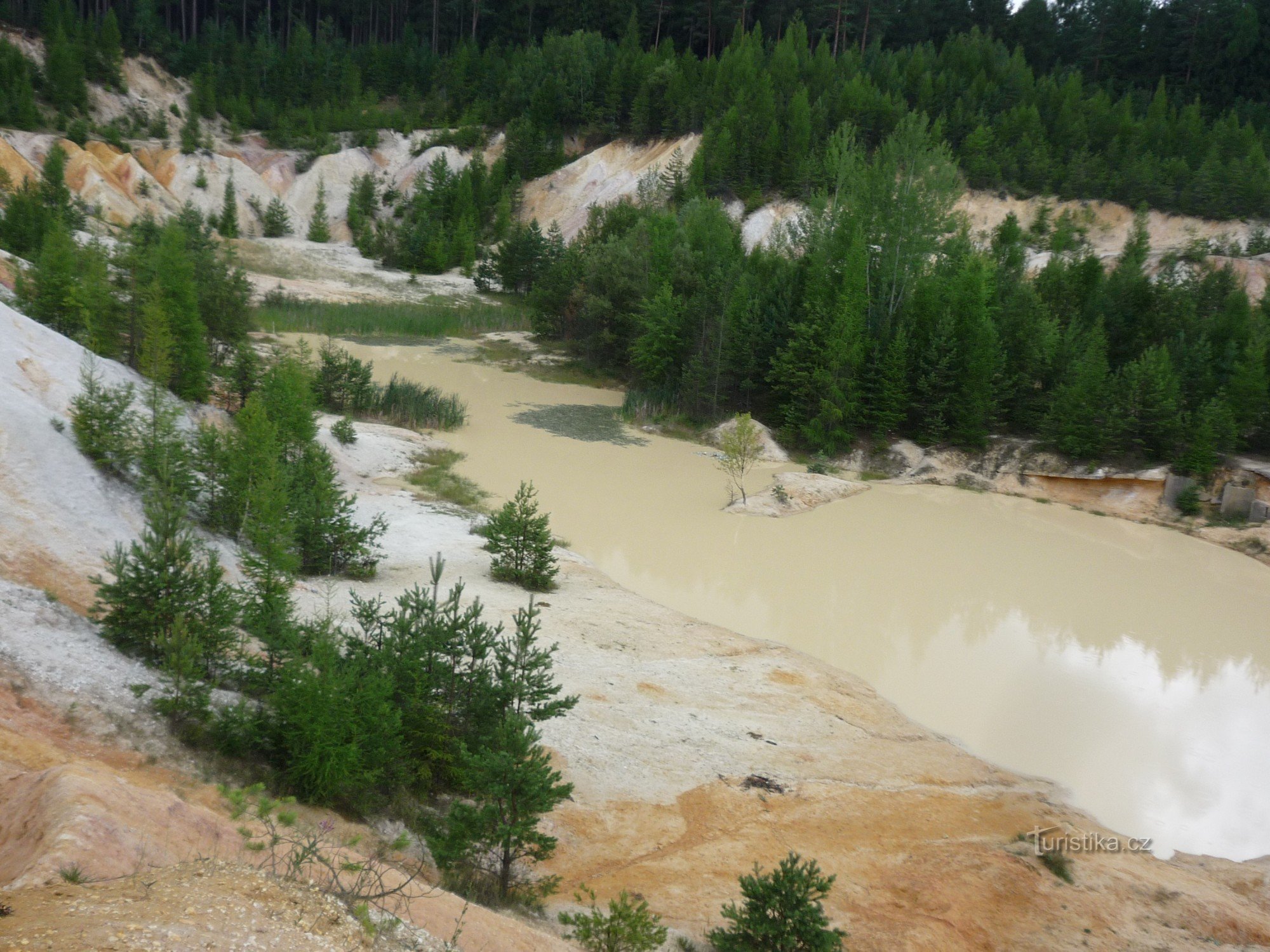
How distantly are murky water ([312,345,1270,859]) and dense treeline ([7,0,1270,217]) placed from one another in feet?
88.4

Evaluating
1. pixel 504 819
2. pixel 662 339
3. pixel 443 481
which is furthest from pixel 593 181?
pixel 504 819

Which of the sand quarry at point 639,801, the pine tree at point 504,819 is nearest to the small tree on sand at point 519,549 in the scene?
the sand quarry at point 639,801

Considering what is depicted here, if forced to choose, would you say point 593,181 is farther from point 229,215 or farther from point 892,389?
point 892,389

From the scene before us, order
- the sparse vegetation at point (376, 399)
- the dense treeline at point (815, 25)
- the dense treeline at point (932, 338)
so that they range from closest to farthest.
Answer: the dense treeline at point (932, 338)
the sparse vegetation at point (376, 399)
the dense treeline at point (815, 25)

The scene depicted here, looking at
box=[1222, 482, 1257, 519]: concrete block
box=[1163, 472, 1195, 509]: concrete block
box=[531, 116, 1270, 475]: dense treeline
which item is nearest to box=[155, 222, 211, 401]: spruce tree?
box=[531, 116, 1270, 475]: dense treeline

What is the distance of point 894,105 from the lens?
4925cm

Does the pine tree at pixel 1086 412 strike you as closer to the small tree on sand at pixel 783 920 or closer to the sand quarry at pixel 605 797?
the sand quarry at pixel 605 797

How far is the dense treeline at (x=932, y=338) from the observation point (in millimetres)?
25609

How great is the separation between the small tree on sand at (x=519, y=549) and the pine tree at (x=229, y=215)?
40.6 metres

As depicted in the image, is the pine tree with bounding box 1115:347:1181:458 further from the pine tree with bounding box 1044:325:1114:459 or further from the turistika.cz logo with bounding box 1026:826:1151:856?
the turistika.cz logo with bounding box 1026:826:1151:856

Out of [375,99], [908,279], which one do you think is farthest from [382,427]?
[375,99]

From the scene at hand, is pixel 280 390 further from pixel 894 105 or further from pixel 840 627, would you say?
pixel 894 105

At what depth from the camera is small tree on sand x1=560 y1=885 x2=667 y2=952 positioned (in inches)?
269

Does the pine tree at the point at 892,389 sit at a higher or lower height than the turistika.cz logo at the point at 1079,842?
higher
